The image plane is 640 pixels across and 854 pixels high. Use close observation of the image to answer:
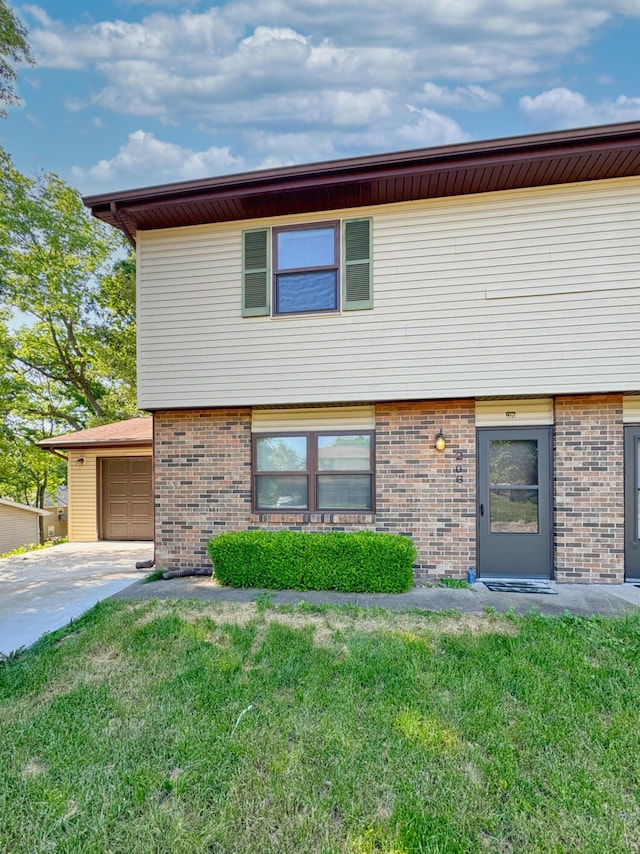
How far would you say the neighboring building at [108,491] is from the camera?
10.1m

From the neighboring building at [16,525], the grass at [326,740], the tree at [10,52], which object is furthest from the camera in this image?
the neighboring building at [16,525]

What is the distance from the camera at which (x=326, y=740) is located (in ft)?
8.20

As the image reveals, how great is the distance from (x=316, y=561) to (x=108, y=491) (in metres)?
7.08

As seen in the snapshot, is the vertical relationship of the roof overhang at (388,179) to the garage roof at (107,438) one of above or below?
above

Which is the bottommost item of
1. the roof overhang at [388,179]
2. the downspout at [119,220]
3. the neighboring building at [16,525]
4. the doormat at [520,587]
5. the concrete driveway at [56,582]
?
the neighboring building at [16,525]

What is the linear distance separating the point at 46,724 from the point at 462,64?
11128 mm

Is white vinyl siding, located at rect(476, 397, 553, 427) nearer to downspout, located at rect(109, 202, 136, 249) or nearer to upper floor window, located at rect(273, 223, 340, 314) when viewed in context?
upper floor window, located at rect(273, 223, 340, 314)

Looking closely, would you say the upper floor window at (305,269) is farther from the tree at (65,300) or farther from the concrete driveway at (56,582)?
the tree at (65,300)

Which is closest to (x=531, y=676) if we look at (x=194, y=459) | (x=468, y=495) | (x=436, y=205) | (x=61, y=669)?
(x=468, y=495)

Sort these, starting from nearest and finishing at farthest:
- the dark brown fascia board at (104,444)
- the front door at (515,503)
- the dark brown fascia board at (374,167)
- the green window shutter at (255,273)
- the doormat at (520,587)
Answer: the dark brown fascia board at (374,167)
the doormat at (520,587)
the front door at (515,503)
the green window shutter at (255,273)
the dark brown fascia board at (104,444)

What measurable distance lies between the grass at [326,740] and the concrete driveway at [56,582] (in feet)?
2.34

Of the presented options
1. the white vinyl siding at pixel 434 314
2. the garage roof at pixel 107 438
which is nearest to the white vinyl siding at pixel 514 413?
the white vinyl siding at pixel 434 314

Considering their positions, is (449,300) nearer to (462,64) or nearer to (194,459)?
(194,459)

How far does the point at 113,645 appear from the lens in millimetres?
3881
